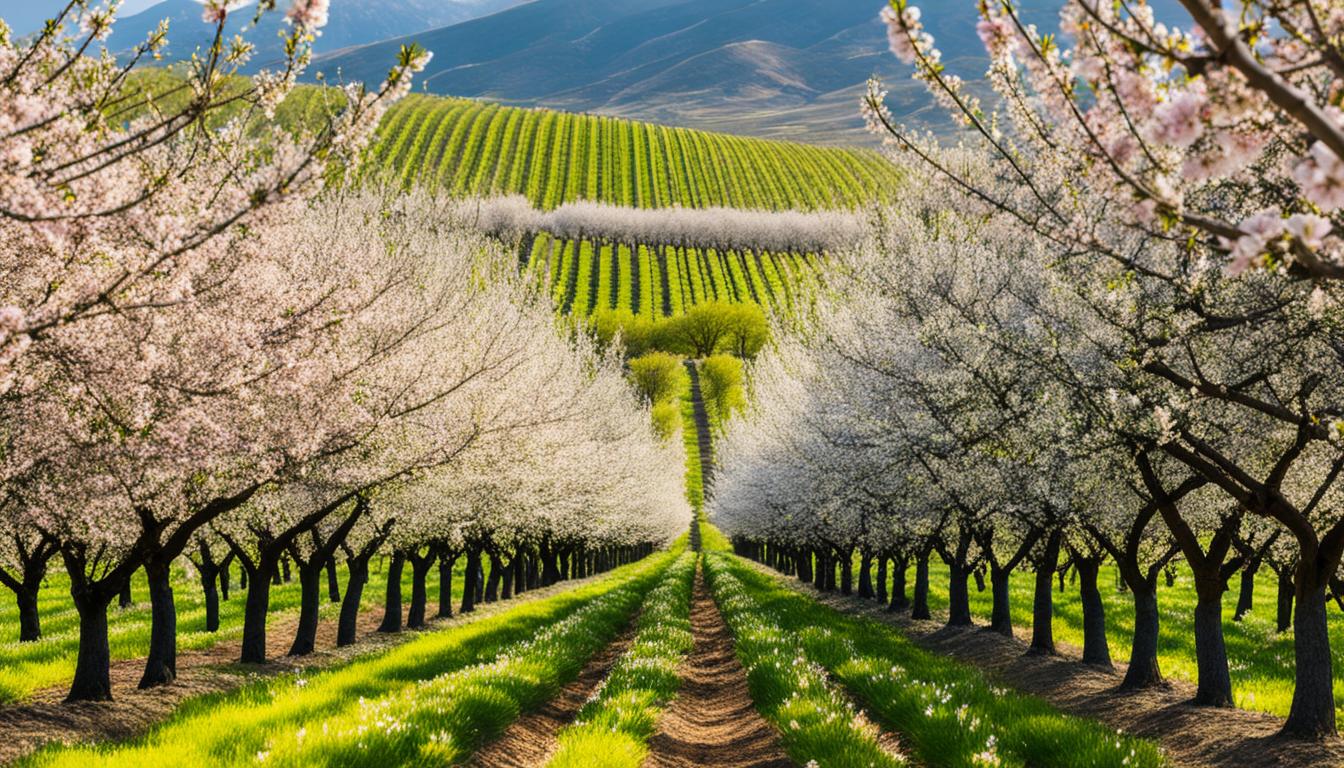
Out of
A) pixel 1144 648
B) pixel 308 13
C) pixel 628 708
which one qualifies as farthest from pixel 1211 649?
pixel 308 13

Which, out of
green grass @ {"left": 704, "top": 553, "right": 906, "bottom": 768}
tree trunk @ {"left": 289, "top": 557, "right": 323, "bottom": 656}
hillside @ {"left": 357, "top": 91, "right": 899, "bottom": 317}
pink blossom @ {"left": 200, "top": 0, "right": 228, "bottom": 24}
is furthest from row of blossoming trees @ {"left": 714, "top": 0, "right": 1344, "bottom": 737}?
hillside @ {"left": 357, "top": 91, "right": 899, "bottom": 317}

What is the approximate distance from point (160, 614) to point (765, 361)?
4579cm

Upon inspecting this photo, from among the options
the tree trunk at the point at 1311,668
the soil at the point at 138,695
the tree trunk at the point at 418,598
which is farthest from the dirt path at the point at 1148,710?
the tree trunk at the point at 418,598

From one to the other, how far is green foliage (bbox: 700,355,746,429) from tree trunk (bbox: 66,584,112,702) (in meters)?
110

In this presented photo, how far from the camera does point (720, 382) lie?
12912 cm

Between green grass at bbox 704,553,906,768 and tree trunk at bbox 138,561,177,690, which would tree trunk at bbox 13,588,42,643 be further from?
green grass at bbox 704,553,906,768

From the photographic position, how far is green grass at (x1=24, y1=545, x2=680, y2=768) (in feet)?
27.6

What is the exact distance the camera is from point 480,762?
10070mm

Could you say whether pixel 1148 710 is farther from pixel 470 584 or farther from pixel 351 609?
pixel 470 584

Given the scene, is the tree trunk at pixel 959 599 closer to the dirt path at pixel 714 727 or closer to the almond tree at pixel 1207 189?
the dirt path at pixel 714 727

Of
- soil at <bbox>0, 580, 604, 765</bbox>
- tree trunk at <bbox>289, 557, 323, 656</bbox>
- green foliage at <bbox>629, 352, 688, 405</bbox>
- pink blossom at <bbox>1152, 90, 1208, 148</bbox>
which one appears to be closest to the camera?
pink blossom at <bbox>1152, 90, 1208, 148</bbox>

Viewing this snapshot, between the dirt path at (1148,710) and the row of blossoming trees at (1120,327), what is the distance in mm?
595

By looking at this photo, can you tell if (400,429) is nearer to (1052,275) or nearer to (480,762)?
(480,762)

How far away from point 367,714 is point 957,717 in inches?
259
